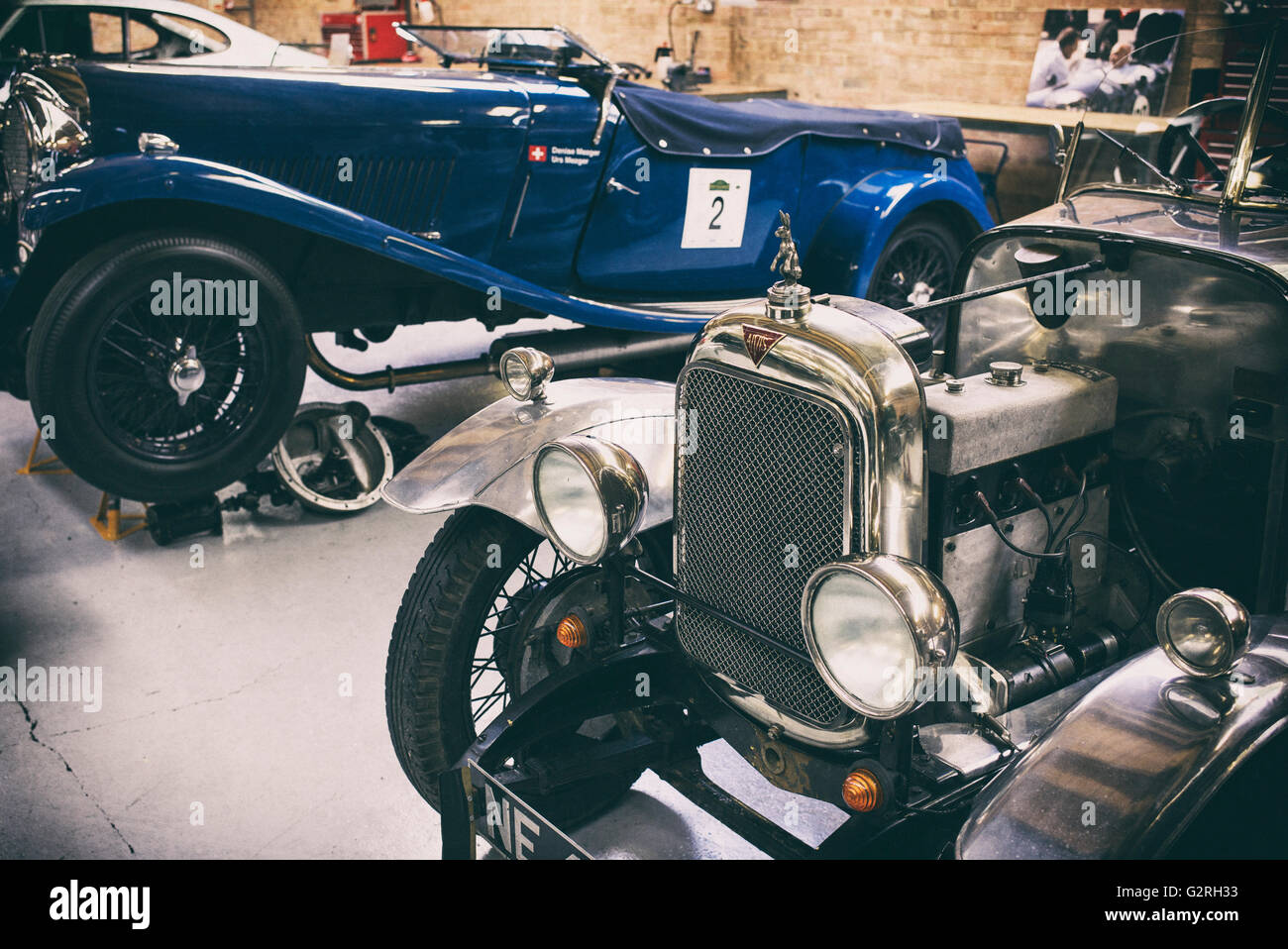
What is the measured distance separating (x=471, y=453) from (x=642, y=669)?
54 cm

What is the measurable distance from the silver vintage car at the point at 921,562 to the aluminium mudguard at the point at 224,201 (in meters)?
1.29

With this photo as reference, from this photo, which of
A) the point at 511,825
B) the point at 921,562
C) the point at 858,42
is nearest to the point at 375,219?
the point at 511,825

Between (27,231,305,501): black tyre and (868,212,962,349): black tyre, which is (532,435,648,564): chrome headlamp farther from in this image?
(868,212,962,349): black tyre

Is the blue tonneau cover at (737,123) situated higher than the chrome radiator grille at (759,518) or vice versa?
the blue tonneau cover at (737,123)

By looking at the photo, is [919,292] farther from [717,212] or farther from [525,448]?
[525,448]

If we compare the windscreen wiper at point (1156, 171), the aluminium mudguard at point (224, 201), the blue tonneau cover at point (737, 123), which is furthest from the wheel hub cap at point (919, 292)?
the windscreen wiper at point (1156, 171)

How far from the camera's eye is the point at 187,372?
10.6 ft

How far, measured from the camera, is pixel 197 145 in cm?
344

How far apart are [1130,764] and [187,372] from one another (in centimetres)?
270

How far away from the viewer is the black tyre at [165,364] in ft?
10.0

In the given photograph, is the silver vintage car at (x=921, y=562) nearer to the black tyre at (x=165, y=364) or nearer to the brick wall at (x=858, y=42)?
the black tyre at (x=165, y=364)

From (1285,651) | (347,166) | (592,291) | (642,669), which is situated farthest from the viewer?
(592,291)
